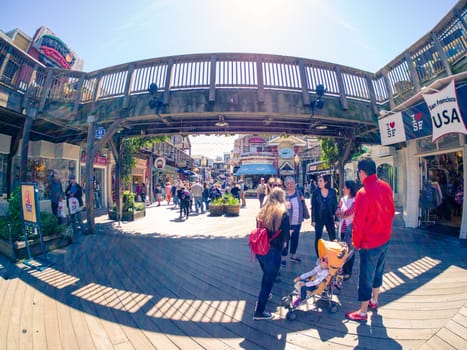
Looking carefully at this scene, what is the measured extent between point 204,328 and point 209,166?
82.4 metres

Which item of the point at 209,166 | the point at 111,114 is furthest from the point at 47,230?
the point at 209,166

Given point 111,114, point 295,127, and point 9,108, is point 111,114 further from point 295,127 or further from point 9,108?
point 295,127

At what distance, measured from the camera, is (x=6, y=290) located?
3887 mm

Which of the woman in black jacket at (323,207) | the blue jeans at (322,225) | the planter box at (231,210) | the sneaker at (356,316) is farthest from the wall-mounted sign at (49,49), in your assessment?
the sneaker at (356,316)

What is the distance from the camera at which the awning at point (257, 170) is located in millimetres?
30344

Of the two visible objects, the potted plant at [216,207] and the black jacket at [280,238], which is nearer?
the black jacket at [280,238]

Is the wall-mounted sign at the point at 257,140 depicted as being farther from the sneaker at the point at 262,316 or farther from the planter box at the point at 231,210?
the sneaker at the point at 262,316

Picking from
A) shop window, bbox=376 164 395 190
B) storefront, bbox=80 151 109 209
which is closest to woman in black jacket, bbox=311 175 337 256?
shop window, bbox=376 164 395 190

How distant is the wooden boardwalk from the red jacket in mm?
989

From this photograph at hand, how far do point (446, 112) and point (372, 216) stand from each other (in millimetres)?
4361

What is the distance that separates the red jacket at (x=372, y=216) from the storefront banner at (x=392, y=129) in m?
5.22

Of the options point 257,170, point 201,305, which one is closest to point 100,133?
point 201,305

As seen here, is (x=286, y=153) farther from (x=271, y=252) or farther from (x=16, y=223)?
(x=271, y=252)

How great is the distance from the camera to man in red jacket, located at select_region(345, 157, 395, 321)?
2910 millimetres
